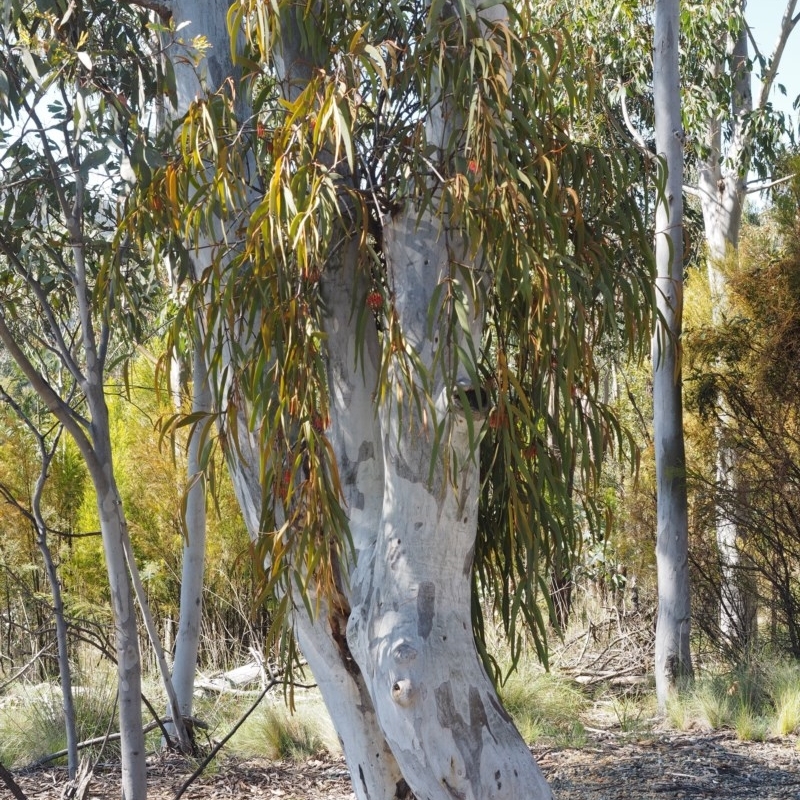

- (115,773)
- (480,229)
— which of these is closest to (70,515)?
(115,773)

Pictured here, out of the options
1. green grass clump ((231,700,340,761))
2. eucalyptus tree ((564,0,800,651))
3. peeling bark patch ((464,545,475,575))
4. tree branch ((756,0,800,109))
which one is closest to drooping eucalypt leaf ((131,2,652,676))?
peeling bark patch ((464,545,475,575))

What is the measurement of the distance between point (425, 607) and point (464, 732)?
0.31 meters

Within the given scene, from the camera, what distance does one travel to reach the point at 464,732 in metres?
2.33

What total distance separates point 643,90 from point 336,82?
734cm

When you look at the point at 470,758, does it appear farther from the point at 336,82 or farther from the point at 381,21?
the point at 381,21

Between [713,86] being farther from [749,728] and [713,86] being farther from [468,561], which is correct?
[468,561]

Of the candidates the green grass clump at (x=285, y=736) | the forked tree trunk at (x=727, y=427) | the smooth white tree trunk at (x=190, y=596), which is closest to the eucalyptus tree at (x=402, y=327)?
the smooth white tree trunk at (x=190, y=596)

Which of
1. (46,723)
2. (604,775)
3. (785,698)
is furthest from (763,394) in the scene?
(46,723)

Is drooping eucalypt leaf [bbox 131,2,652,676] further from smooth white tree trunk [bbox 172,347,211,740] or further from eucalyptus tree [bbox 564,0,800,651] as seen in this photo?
eucalyptus tree [bbox 564,0,800,651]

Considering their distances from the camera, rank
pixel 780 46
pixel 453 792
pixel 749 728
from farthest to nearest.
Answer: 1. pixel 780 46
2. pixel 749 728
3. pixel 453 792

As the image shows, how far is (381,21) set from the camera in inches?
116

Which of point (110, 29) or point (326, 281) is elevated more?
point (110, 29)

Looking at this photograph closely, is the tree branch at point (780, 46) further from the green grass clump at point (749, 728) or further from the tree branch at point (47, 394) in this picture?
the tree branch at point (47, 394)

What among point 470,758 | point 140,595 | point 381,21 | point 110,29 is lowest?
point 470,758
